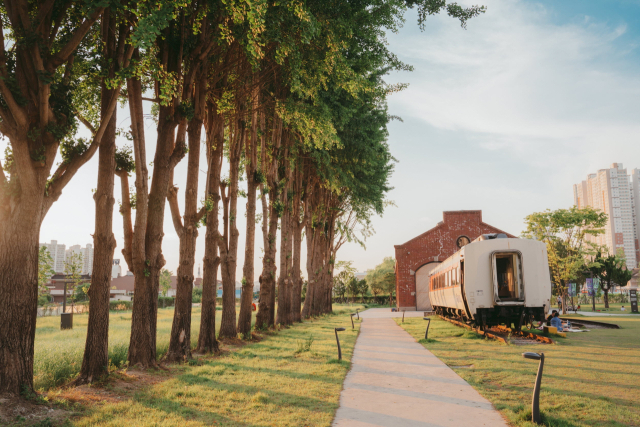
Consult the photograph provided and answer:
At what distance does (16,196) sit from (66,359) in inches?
197

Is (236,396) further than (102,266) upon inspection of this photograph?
No

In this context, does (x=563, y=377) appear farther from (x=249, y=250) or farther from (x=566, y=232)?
(x=566, y=232)

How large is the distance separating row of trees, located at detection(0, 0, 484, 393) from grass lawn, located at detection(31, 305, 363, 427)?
2.43 ft

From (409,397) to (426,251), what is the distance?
125 feet

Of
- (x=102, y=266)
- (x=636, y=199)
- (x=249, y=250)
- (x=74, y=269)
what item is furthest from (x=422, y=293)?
(x=636, y=199)

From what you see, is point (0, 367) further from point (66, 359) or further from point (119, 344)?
point (119, 344)

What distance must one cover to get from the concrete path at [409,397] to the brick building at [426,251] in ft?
108

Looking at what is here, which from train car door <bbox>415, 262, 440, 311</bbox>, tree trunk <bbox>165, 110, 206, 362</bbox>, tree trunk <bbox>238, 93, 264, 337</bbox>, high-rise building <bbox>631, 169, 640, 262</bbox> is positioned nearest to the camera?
tree trunk <bbox>165, 110, 206, 362</bbox>

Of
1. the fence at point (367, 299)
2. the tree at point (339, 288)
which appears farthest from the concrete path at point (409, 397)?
the tree at point (339, 288)

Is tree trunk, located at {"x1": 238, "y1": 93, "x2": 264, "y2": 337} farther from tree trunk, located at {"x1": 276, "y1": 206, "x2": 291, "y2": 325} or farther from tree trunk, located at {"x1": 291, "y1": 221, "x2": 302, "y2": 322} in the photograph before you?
tree trunk, located at {"x1": 291, "y1": 221, "x2": 302, "y2": 322}

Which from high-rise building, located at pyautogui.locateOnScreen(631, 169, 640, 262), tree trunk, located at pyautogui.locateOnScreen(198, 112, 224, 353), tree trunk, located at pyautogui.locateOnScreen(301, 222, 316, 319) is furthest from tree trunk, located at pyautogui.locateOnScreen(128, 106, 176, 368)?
high-rise building, located at pyautogui.locateOnScreen(631, 169, 640, 262)

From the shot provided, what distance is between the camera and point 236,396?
7.02 metres

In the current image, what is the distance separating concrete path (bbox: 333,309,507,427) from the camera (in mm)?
5617

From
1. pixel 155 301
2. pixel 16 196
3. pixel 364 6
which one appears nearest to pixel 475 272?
pixel 364 6
